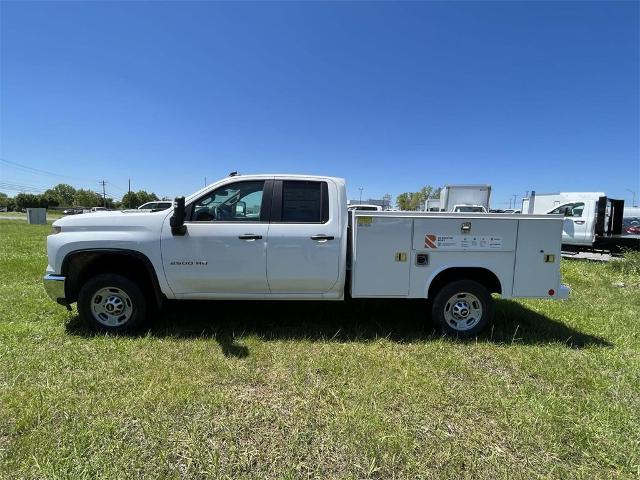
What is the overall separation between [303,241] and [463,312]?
7.07 feet

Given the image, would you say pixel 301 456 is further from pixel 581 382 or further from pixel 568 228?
pixel 568 228

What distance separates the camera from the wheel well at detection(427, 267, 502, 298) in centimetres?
461

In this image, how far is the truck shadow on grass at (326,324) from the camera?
14.9 feet

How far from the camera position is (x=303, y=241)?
4.32m

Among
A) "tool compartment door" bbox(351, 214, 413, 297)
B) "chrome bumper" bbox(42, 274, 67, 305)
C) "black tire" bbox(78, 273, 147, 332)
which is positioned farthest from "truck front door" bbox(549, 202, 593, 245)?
"chrome bumper" bbox(42, 274, 67, 305)

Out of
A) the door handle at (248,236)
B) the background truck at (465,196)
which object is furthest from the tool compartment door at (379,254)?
the background truck at (465,196)

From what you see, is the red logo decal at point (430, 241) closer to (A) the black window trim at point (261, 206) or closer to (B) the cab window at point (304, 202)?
(B) the cab window at point (304, 202)

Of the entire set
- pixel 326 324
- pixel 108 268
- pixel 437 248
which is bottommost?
pixel 326 324

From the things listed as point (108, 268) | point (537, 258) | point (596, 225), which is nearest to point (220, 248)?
point (108, 268)

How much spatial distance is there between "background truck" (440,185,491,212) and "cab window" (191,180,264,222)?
754 inches

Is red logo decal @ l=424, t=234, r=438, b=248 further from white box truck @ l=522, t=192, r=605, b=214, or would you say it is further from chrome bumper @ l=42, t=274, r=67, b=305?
white box truck @ l=522, t=192, r=605, b=214

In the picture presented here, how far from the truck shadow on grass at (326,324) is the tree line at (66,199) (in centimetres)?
10475

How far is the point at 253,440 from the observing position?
2645 mm

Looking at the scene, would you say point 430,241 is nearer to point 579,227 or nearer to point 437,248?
point 437,248
